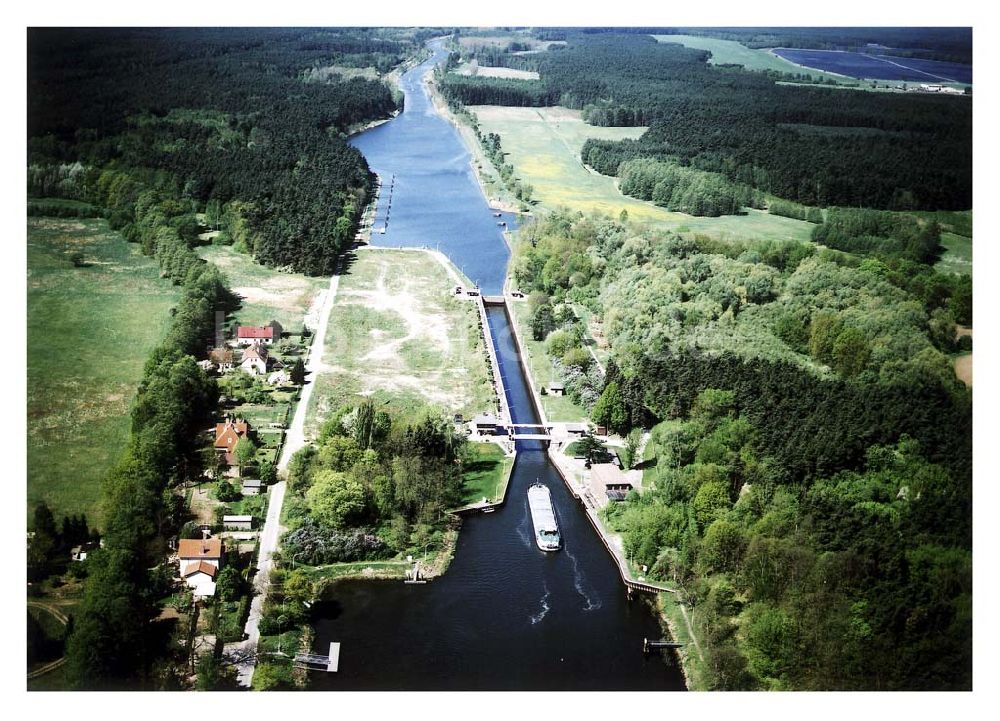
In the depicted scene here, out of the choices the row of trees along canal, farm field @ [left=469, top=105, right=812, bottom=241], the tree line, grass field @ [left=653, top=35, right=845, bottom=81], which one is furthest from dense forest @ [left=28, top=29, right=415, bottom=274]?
the tree line

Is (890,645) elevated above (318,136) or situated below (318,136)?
below

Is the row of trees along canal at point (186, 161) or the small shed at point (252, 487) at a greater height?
the row of trees along canal at point (186, 161)

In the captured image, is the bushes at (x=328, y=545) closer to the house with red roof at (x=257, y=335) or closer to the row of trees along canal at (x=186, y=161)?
the row of trees along canal at (x=186, y=161)

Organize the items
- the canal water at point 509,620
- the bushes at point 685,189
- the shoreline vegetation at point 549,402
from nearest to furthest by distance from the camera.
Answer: the canal water at point 509,620
the shoreline vegetation at point 549,402
the bushes at point 685,189

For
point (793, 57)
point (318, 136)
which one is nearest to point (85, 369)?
point (318, 136)

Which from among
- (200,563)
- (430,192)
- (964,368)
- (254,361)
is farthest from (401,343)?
(964,368)

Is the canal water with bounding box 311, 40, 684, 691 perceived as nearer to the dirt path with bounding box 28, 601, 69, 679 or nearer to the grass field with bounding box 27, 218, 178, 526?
the dirt path with bounding box 28, 601, 69, 679

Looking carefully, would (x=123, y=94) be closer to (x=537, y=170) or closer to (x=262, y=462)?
(x=537, y=170)

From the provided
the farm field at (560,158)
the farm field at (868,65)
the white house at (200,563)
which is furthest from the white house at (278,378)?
the farm field at (868,65)
